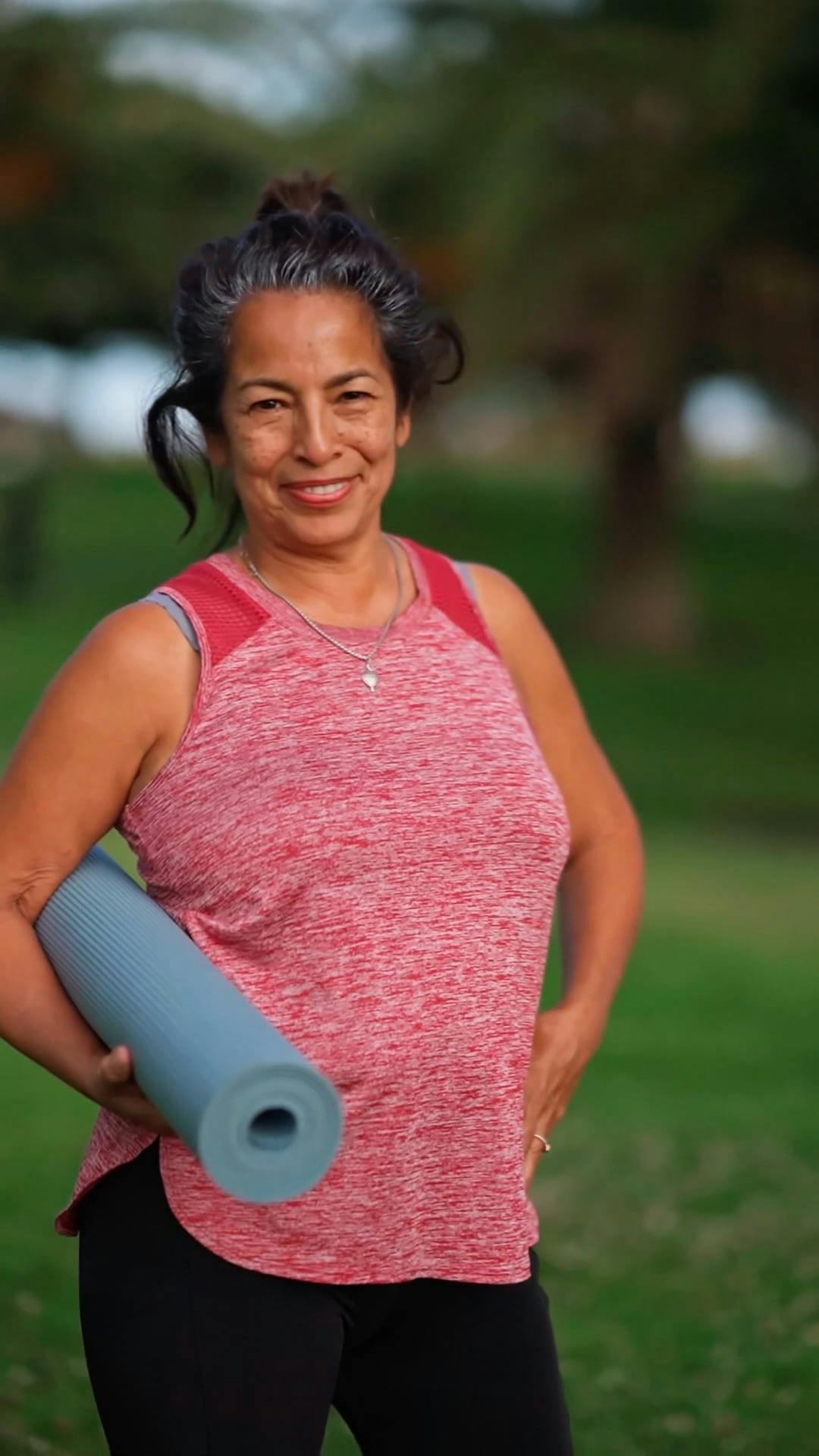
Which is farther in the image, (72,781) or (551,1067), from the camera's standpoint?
(551,1067)

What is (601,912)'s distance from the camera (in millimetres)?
2553

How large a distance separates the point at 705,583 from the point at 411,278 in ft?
63.6

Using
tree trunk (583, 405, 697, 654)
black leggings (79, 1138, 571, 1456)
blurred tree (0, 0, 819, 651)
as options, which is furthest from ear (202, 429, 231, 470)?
tree trunk (583, 405, 697, 654)

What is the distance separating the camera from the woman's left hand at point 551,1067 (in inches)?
91.0

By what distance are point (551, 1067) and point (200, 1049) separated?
1.98 ft

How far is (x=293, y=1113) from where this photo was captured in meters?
1.84

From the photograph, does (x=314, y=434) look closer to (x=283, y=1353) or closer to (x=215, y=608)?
(x=215, y=608)

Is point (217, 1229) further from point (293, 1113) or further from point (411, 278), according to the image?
point (411, 278)

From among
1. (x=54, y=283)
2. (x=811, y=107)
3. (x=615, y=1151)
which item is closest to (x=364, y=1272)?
(x=615, y=1151)

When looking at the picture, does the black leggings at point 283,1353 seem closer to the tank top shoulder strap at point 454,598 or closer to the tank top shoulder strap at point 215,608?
the tank top shoulder strap at point 215,608

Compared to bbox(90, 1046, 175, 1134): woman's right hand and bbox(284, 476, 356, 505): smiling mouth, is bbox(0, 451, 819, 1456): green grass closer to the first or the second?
bbox(284, 476, 356, 505): smiling mouth

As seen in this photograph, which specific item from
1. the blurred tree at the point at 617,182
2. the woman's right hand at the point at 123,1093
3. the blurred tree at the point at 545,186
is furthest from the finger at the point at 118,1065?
the blurred tree at the point at 617,182

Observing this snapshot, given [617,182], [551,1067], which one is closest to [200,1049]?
[551,1067]

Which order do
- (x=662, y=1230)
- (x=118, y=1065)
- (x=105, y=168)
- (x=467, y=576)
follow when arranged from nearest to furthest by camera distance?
(x=118, y=1065), (x=467, y=576), (x=662, y=1230), (x=105, y=168)
